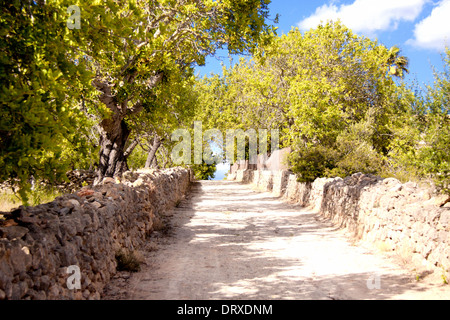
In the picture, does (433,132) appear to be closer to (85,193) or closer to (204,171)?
(85,193)

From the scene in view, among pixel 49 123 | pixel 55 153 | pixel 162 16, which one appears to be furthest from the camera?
pixel 162 16

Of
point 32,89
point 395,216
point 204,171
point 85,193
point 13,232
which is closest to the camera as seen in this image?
point 13,232

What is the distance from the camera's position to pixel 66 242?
474 cm

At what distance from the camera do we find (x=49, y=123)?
407 centimetres

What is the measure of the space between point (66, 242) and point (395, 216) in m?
6.87

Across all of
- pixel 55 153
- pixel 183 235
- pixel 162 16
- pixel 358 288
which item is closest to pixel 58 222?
pixel 55 153

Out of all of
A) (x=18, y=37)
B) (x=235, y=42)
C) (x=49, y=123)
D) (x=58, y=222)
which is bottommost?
(x=58, y=222)

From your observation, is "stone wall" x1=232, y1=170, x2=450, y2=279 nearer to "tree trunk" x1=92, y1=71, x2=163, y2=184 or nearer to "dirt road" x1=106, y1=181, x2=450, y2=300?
"dirt road" x1=106, y1=181, x2=450, y2=300

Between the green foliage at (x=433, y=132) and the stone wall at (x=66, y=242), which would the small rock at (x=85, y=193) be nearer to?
the stone wall at (x=66, y=242)

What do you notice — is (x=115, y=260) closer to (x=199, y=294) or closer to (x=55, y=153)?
(x=199, y=294)

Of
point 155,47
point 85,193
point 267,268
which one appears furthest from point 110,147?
point 267,268

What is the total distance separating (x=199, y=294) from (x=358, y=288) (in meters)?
2.58

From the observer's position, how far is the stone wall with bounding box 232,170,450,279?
6.77 m

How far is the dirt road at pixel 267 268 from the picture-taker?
19.5ft
